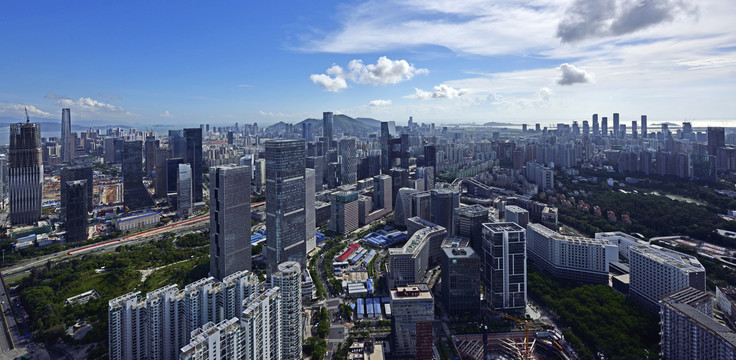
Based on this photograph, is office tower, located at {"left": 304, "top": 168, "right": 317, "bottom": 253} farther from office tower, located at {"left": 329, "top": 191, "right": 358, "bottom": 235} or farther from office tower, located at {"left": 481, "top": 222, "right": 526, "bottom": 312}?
office tower, located at {"left": 481, "top": 222, "right": 526, "bottom": 312}

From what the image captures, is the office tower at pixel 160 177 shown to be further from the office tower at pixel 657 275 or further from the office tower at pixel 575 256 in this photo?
the office tower at pixel 657 275

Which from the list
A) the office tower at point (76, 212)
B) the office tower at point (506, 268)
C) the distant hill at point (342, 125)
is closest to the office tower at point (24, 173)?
the office tower at point (76, 212)

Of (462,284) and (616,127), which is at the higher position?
(616,127)

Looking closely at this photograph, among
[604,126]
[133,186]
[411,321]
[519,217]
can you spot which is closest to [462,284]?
[411,321]

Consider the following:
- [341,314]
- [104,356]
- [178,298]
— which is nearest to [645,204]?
[341,314]

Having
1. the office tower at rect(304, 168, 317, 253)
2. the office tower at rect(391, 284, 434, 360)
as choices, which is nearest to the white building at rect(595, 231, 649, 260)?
the office tower at rect(391, 284, 434, 360)

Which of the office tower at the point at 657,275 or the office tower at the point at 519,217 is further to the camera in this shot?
the office tower at the point at 519,217

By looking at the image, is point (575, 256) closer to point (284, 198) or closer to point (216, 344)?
point (284, 198)
